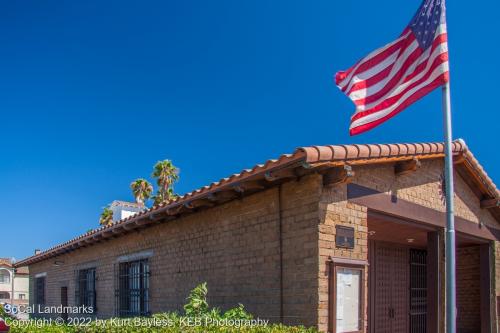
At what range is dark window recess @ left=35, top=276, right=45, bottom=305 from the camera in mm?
19906

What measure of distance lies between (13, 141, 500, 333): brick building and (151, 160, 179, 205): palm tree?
19.2 m

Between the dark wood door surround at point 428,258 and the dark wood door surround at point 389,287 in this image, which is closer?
the dark wood door surround at point 428,258

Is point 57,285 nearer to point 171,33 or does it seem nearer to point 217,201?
point 171,33

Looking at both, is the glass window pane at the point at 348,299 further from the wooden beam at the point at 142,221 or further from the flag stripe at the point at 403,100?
the wooden beam at the point at 142,221

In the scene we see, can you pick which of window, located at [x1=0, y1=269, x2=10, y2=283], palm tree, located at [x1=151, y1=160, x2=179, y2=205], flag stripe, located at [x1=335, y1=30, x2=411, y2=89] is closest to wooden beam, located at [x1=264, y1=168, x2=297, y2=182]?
flag stripe, located at [x1=335, y1=30, x2=411, y2=89]

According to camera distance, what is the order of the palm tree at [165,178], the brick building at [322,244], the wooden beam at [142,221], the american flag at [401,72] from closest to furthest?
1. the american flag at [401,72]
2. the brick building at [322,244]
3. the wooden beam at [142,221]
4. the palm tree at [165,178]

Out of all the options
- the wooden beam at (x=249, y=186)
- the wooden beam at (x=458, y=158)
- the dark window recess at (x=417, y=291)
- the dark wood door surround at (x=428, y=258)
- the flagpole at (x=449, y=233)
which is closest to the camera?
the flagpole at (x=449, y=233)

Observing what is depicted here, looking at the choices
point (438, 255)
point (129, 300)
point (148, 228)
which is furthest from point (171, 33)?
point (438, 255)

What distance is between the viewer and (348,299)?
22.2ft

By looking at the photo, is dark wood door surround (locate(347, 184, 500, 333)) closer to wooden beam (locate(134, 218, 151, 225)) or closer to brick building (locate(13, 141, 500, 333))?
brick building (locate(13, 141, 500, 333))

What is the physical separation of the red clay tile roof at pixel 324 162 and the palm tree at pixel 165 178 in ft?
72.1

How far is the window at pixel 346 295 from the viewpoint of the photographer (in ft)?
21.2

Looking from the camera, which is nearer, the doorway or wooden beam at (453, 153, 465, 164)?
wooden beam at (453, 153, 465, 164)

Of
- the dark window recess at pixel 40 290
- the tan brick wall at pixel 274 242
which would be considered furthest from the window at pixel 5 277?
the tan brick wall at pixel 274 242
